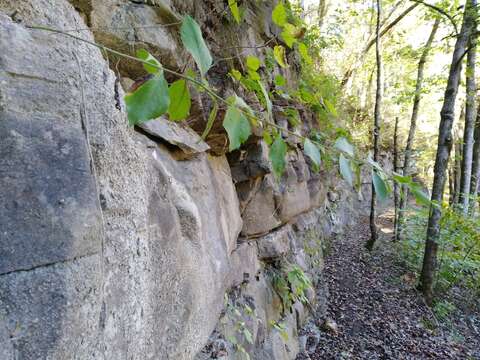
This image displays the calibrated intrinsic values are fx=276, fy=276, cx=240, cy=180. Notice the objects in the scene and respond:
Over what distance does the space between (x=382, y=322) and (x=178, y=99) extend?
5.61 m

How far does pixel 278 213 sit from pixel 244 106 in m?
3.66

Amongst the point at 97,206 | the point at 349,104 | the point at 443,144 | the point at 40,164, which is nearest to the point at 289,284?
the point at 97,206

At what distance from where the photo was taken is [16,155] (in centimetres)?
75

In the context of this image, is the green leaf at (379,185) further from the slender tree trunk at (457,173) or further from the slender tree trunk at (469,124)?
the slender tree trunk at (457,173)

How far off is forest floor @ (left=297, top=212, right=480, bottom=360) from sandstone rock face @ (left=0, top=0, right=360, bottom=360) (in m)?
2.67

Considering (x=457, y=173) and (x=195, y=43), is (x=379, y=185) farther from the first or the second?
(x=457, y=173)

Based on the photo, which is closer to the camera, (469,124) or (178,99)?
(178,99)

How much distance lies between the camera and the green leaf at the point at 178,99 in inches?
23.8

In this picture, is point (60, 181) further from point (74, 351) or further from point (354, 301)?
point (354, 301)

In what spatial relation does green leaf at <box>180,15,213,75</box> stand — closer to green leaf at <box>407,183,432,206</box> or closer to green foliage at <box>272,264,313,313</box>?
green leaf at <box>407,183,432,206</box>

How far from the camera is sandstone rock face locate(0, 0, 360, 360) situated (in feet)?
2.46

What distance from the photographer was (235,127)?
64 centimetres

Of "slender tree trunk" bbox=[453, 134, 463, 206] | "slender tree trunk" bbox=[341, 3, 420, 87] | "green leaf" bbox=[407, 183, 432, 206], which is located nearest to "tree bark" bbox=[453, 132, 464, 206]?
"slender tree trunk" bbox=[453, 134, 463, 206]

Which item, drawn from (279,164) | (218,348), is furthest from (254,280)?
(279,164)
